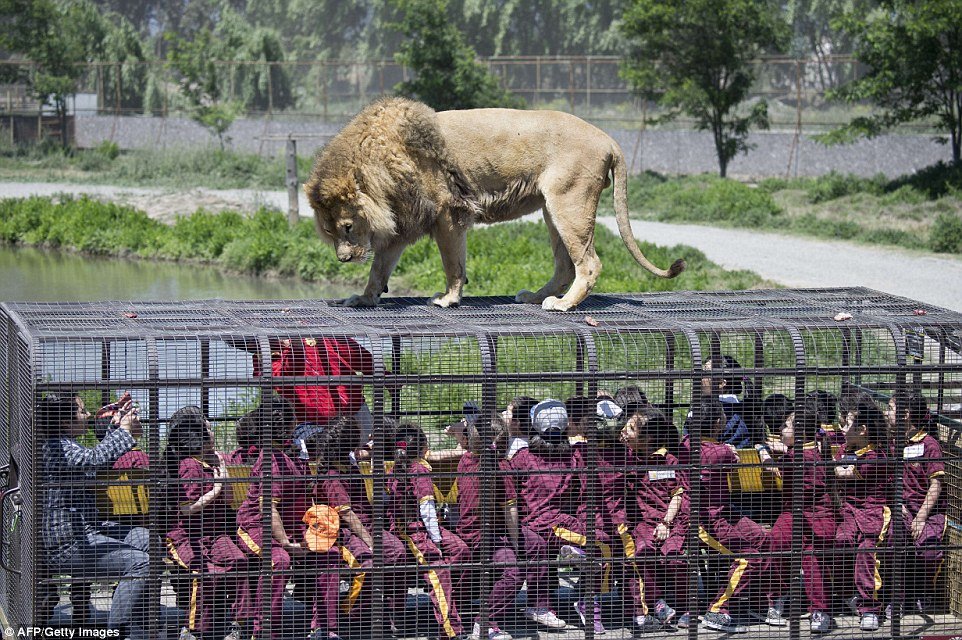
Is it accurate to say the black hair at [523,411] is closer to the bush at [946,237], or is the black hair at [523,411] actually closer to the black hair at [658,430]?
the black hair at [658,430]

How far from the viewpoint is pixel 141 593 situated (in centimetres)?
574

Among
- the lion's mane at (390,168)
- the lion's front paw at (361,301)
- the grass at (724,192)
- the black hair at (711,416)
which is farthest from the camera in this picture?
the grass at (724,192)

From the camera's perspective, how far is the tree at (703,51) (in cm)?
2792

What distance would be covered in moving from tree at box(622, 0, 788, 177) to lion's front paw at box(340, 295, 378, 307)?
853 inches

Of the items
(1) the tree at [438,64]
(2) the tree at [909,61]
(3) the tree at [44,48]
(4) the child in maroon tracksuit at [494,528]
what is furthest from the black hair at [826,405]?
(3) the tree at [44,48]

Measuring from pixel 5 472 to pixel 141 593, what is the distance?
99cm

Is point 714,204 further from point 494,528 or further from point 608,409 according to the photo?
point 494,528

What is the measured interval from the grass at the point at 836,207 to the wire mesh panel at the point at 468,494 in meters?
14.8

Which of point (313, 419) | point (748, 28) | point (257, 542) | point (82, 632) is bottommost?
point (82, 632)

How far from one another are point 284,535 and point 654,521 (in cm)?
184

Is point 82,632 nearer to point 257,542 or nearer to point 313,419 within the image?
point 257,542

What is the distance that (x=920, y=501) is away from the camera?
651 cm

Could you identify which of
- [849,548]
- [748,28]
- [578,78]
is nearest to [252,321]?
[849,548]

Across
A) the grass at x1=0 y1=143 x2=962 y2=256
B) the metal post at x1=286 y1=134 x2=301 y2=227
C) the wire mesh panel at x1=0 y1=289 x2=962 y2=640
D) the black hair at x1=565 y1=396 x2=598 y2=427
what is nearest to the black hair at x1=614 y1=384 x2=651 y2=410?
the wire mesh panel at x1=0 y1=289 x2=962 y2=640
